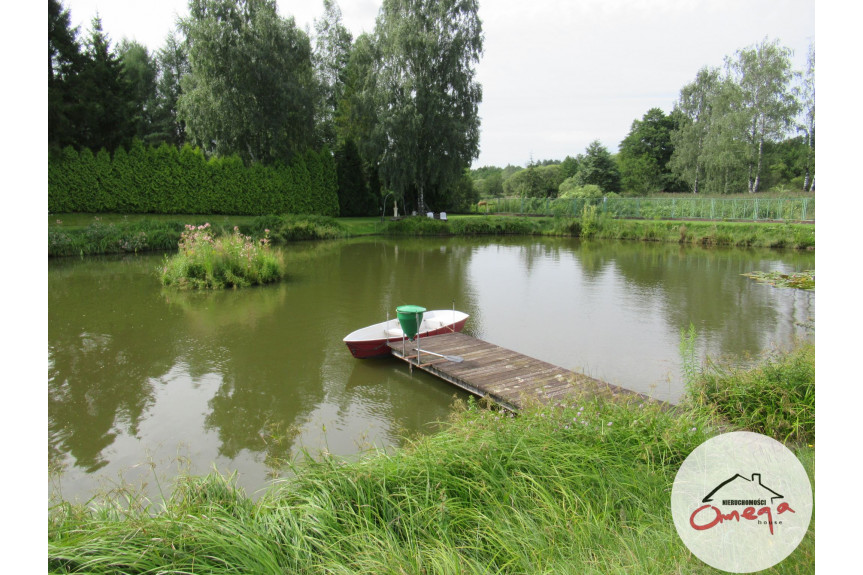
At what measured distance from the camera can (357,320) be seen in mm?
9805

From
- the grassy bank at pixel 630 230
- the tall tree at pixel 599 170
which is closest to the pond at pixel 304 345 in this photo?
the grassy bank at pixel 630 230

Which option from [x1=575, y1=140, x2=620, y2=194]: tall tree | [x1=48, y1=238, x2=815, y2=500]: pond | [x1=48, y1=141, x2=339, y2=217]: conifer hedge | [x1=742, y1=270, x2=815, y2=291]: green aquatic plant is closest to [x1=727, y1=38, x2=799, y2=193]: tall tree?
[x1=575, y1=140, x2=620, y2=194]: tall tree

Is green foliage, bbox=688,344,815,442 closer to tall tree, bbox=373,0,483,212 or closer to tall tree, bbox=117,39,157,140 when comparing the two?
tall tree, bbox=373,0,483,212

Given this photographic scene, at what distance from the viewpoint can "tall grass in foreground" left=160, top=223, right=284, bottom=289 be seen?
12422mm

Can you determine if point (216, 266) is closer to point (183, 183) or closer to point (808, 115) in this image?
point (183, 183)

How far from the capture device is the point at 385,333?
775cm

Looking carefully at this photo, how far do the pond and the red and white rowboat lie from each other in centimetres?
23

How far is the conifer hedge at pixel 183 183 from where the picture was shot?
804 inches

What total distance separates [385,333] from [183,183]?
2000 cm

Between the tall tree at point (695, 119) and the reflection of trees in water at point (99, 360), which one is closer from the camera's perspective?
the reflection of trees in water at point (99, 360)

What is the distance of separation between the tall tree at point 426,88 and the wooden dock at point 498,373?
21.1 metres

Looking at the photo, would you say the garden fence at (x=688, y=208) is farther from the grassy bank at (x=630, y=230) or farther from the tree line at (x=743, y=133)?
the tree line at (x=743, y=133)

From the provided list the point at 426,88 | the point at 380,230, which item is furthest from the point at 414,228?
the point at 426,88

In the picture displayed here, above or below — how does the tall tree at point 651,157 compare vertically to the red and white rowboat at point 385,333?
above
